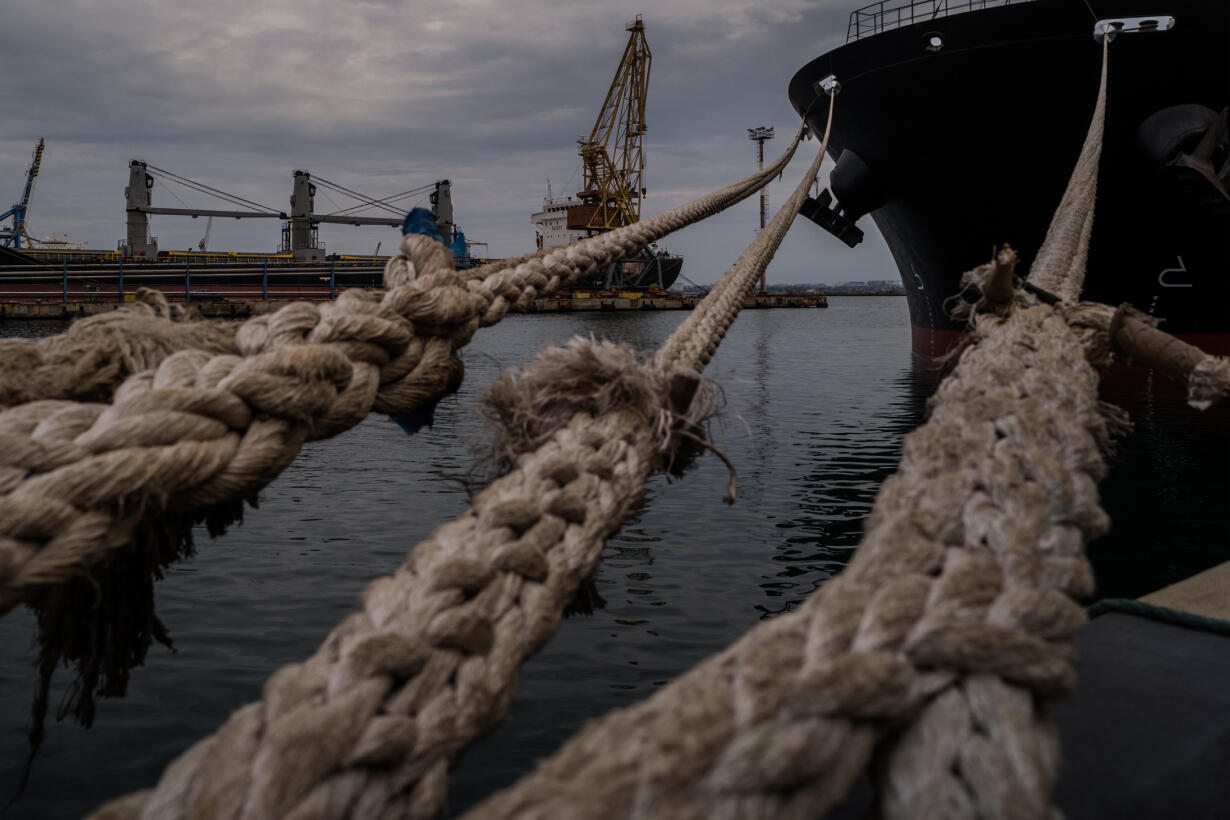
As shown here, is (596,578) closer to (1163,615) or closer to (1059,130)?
(1163,615)

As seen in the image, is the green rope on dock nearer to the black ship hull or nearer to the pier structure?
the pier structure

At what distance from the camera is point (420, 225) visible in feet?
5.59

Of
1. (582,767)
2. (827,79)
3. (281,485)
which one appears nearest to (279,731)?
(582,767)

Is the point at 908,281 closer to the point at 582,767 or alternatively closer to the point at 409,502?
the point at 409,502

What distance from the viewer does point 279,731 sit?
2.31ft

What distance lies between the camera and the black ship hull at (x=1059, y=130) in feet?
22.7

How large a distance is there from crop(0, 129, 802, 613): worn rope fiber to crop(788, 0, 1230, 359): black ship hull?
6732 mm

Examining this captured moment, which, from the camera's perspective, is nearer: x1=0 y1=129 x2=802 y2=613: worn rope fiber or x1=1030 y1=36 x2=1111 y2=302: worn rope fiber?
x1=0 y1=129 x2=802 y2=613: worn rope fiber

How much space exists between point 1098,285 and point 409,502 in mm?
6027

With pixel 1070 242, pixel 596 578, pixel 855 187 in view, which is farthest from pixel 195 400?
pixel 855 187

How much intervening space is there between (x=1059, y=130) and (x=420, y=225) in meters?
7.22

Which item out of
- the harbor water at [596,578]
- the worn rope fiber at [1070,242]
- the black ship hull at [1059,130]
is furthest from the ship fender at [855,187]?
the worn rope fiber at [1070,242]

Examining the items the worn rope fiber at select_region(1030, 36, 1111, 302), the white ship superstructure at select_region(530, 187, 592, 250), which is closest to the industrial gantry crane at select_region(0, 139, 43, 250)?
the white ship superstructure at select_region(530, 187, 592, 250)

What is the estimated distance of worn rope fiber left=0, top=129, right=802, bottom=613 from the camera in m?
0.90
